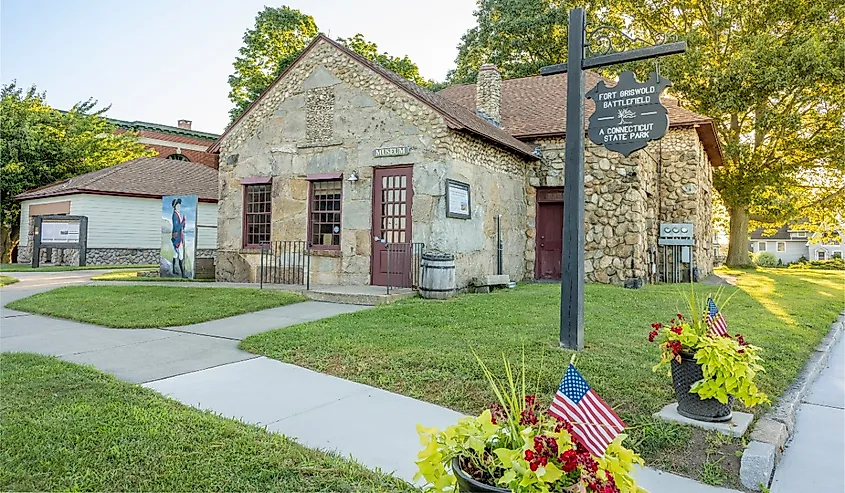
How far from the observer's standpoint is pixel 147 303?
9.09 metres

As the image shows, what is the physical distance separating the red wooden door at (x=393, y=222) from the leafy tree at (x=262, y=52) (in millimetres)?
18947

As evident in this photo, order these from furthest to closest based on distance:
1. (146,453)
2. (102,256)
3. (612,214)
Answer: (102,256)
(612,214)
(146,453)

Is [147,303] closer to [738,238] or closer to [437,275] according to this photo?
[437,275]

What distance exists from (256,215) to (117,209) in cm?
1177

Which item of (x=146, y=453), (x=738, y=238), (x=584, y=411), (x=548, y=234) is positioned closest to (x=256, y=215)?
(x=548, y=234)

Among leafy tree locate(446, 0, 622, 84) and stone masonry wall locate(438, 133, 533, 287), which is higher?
leafy tree locate(446, 0, 622, 84)

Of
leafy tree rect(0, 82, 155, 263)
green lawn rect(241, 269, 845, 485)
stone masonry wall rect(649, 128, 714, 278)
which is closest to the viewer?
green lawn rect(241, 269, 845, 485)

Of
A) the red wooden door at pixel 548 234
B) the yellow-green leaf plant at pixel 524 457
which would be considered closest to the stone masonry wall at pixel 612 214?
the red wooden door at pixel 548 234

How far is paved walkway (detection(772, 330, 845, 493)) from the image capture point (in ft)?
10.4

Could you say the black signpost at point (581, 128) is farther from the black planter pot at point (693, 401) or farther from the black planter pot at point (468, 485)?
the black planter pot at point (468, 485)

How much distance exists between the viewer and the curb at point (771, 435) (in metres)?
3.09

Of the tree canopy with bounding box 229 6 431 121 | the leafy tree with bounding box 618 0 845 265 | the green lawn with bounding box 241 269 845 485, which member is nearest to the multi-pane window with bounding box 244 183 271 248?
the green lawn with bounding box 241 269 845 485

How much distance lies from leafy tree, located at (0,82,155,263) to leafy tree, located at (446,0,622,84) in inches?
715

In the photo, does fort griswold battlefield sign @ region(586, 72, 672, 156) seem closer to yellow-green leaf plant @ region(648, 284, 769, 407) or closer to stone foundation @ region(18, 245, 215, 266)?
yellow-green leaf plant @ region(648, 284, 769, 407)
